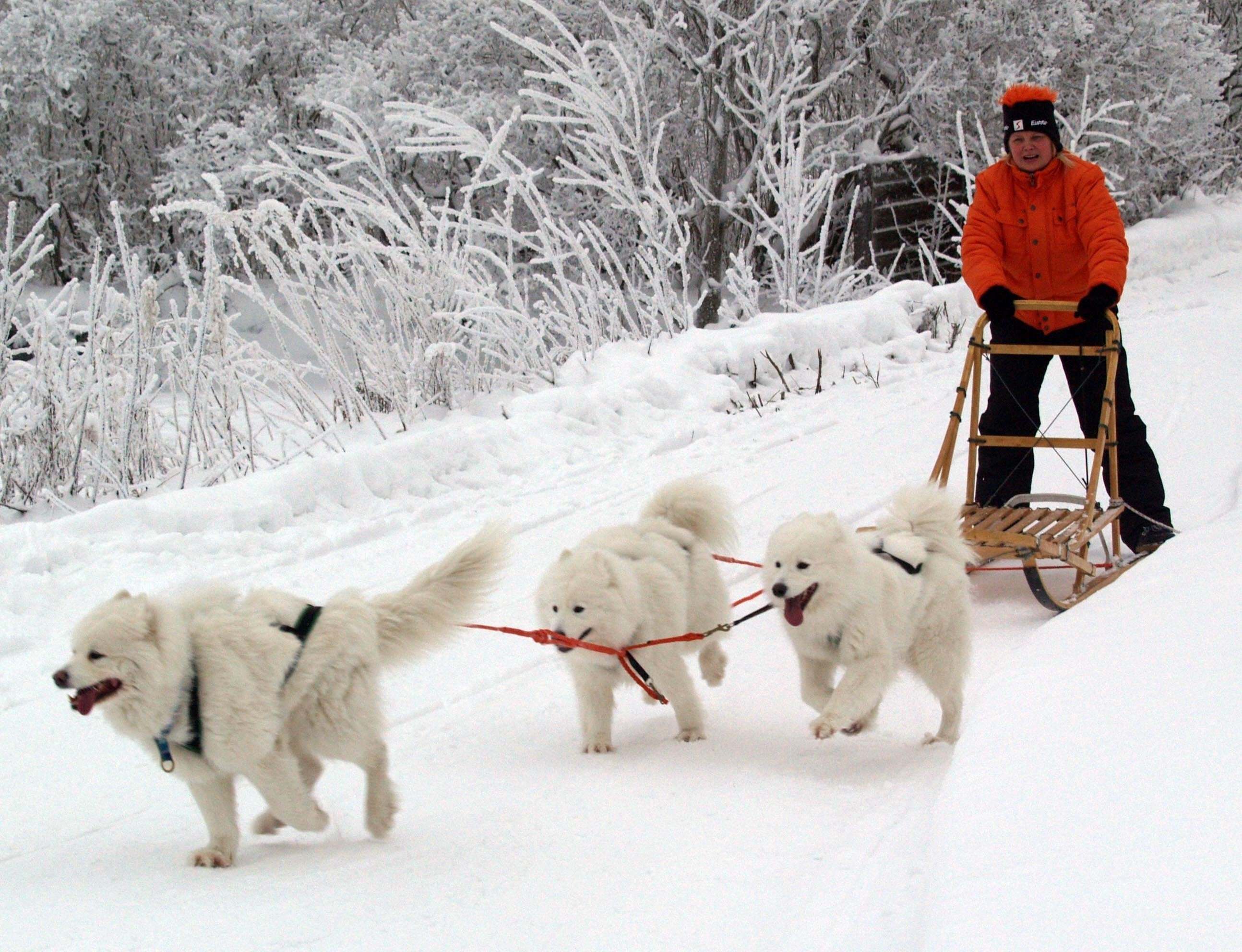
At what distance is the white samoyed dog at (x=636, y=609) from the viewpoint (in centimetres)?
350

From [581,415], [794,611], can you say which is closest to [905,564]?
[794,611]

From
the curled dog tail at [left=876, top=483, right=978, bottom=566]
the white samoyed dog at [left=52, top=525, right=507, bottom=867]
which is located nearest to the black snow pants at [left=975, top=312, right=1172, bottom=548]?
the curled dog tail at [left=876, top=483, right=978, bottom=566]

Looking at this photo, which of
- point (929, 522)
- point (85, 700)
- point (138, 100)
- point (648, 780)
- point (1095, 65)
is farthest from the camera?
point (138, 100)

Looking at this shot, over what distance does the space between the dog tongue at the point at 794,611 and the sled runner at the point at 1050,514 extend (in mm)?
1121

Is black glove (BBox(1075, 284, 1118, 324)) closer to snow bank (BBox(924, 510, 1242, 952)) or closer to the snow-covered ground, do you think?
the snow-covered ground

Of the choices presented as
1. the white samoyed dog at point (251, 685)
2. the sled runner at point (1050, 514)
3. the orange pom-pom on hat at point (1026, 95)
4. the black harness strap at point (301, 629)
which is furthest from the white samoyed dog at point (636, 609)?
the orange pom-pom on hat at point (1026, 95)

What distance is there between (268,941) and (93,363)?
4.99 meters

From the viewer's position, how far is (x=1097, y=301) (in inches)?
176

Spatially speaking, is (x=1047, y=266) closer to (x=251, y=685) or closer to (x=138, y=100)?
(x=251, y=685)

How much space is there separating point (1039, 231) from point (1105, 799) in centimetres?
342

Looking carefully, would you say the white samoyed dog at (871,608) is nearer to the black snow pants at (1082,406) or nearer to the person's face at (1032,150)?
the black snow pants at (1082,406)

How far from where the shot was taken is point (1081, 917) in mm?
1718

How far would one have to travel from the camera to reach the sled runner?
4.37 m

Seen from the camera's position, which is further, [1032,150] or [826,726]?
[1032,150]
